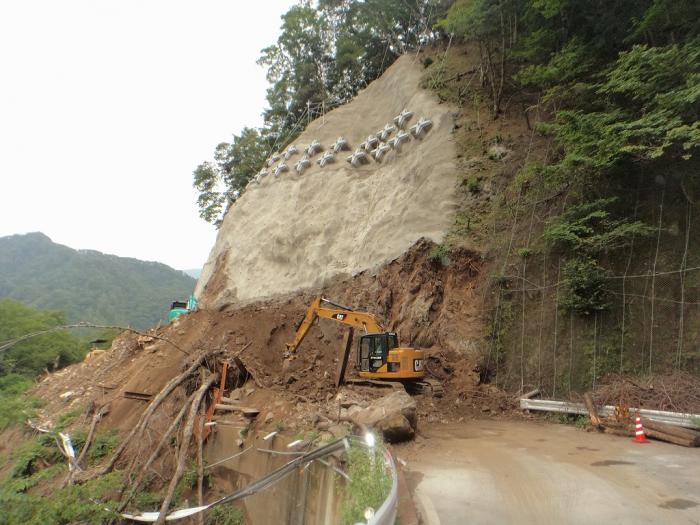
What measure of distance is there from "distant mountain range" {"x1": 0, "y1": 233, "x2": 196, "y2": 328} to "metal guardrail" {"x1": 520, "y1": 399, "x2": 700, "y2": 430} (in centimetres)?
7424

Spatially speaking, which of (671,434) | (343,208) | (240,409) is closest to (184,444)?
(240,409)

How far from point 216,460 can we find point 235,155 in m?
27.6

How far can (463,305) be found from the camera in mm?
14078

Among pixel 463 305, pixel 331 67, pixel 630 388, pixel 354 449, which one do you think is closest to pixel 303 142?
pixel 331 67

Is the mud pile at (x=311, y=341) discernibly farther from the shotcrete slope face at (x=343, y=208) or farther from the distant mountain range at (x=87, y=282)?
the distant mountain range at (x=87, y=282)

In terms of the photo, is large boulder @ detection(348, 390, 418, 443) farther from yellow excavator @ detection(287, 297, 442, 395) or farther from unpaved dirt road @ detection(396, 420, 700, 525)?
yellow excavator @ detection(287, 297, 442, 395)

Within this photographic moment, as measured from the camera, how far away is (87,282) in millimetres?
99750

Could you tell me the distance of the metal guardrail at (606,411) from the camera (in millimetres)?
8266

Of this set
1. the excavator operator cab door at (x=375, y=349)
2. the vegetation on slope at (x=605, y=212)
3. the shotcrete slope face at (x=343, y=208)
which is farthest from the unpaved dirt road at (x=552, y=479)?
the shotcrete slope face at (x=343, y=208)

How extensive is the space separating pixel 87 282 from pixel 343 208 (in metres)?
97.0

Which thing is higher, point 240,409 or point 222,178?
point 222,178

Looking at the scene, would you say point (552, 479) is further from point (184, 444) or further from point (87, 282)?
point (87, 282)

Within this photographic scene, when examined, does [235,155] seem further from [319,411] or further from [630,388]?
[630,388]

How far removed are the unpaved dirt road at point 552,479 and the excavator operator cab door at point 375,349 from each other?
3041 millimetres
